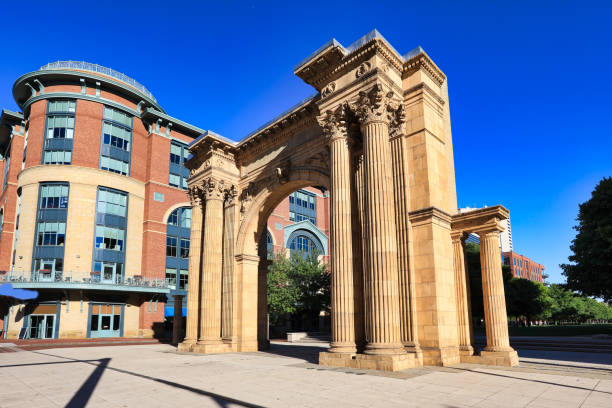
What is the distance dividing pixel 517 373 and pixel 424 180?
7.35 m

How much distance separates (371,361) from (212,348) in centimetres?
1128

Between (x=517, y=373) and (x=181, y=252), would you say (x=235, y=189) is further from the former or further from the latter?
(x=181, y=252)

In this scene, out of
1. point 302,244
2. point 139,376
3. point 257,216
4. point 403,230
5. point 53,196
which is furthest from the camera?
point 302,244

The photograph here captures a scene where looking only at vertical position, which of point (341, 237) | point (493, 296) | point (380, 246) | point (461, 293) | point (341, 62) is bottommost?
point (493, 296)

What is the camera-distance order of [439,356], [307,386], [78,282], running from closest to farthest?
[307,386] < [439,356] < [78,282]

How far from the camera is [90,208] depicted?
43.8 m

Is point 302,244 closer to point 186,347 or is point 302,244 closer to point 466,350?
point 186,347

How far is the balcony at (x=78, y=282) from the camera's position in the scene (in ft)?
128

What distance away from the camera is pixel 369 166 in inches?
619

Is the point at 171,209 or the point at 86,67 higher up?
the point at 86,67

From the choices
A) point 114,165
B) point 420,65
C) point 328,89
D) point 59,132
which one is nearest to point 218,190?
point 328,89

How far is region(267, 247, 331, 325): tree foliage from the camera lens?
131 feet

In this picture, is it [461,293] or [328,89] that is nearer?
[461,293]

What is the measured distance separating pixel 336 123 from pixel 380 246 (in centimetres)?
565
